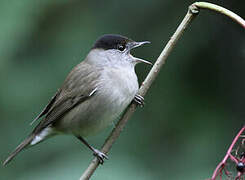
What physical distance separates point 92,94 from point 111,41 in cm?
49

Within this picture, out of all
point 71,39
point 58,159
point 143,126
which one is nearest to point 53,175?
point 58,159

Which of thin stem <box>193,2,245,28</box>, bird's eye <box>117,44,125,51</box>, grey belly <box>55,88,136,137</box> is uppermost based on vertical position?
thin stem <box>193,2,245,28</box>

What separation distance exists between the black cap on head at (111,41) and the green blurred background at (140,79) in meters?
0.57

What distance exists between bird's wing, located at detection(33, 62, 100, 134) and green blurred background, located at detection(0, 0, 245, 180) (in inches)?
13.3

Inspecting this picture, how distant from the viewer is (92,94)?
12.9 feet

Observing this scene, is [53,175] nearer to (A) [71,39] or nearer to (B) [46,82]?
(B) [46,82]

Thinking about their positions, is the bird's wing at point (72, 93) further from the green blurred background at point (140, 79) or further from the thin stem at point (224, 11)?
the thin stem at point (224, 11)

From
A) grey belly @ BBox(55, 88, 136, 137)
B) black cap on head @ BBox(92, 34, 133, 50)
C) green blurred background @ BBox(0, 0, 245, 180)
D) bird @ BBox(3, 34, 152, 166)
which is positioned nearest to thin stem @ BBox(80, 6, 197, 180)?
grey belly @ BBox(55, 88, 136, 137)

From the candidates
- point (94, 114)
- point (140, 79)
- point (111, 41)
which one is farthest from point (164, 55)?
point (140, 79)

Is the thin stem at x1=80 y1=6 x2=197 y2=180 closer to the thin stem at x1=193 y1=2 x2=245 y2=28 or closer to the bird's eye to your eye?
the thin stem at x1=193 y1=2 x2=245 y2=28

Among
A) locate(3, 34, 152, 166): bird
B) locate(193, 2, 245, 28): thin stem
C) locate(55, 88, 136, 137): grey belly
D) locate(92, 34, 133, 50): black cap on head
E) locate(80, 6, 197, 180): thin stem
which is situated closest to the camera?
locate(193, 2, 245, 28): thin stem

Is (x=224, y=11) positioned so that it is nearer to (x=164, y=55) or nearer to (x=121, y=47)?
(x=164, y=55)

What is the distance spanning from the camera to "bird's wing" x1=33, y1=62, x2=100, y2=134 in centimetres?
398

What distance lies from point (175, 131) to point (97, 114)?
0.72 meters
